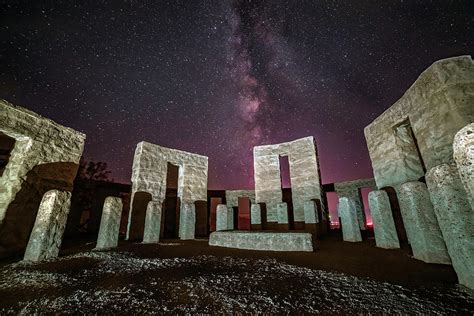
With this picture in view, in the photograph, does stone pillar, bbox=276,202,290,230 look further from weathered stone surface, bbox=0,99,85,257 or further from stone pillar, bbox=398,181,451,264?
weathered stone surface, bbox=0,99,85,257

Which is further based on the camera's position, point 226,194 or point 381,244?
point 226,194

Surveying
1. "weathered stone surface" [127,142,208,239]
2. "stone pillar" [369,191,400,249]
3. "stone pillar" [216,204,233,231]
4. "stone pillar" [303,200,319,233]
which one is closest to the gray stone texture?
"stone pillar" [303,200,319,233]

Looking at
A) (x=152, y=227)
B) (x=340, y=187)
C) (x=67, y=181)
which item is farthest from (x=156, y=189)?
(x=340, y=187)

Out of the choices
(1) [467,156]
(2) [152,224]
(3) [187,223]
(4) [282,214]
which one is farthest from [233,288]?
(4) [282,214]

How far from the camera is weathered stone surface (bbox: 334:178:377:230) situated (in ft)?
38.4

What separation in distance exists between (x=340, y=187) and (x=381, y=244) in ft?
28.0

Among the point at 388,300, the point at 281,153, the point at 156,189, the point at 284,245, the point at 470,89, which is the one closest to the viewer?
the point at 388,300

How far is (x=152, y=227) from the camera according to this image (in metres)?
6.29

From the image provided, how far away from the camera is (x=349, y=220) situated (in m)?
6.25

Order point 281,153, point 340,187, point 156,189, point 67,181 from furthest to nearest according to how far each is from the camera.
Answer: point 340,187 → point 281,153 → point 156,189 → point 67,181

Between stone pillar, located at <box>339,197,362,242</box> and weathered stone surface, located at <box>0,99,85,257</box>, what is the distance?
8.14 metres

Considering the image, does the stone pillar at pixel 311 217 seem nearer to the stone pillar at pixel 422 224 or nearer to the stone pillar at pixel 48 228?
the stone pillar at pixel 422 224

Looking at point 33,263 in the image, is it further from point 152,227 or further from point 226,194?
point 226,194

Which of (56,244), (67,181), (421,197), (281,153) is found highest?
(281,153)
